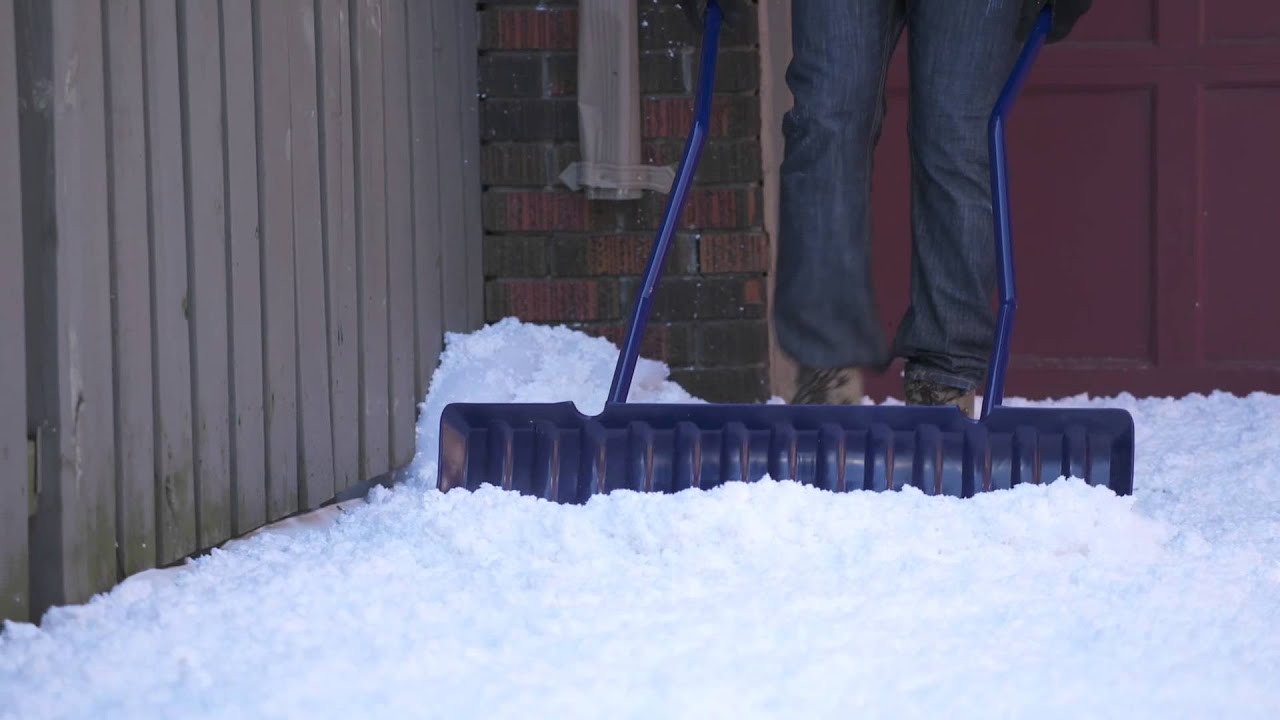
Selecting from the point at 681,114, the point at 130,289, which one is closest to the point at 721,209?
the point at 681,114

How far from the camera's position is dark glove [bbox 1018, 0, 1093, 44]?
2135mm

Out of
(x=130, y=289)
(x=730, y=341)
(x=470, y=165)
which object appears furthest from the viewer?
(x=730, y=341)

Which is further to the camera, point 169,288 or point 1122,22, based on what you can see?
point 1122,22

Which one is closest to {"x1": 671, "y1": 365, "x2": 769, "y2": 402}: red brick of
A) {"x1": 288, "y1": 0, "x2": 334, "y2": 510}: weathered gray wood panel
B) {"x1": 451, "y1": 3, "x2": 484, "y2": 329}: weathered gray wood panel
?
{"x1": 451, "y1": 3, "x2": 484, "y2": 329}: weathered gray wood panel

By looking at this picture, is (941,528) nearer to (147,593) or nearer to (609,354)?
(147,593)

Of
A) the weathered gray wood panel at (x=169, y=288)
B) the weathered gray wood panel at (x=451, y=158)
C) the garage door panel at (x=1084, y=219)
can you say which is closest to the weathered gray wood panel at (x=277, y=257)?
the weathered gray wood panel at (x=169, y=288)

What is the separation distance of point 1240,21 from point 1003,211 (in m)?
1.42

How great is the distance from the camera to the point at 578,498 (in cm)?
181

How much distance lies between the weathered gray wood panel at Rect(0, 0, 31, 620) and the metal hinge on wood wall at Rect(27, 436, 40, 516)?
2 cm

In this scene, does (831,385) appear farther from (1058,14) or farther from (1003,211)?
(1058,14)

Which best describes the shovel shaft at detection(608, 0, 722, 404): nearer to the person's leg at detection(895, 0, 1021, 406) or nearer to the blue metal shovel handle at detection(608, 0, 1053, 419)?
the blue metal shovel handle at detection(608, 0, 1053, 419)

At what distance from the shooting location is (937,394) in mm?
2141

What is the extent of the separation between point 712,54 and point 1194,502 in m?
0.95

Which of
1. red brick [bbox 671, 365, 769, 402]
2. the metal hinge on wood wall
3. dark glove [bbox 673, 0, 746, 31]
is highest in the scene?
dark glove [bbox 673, 0, 746, 31]
